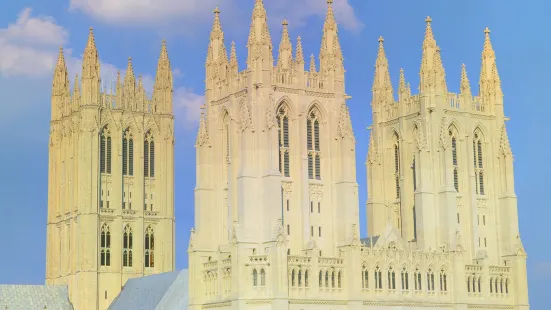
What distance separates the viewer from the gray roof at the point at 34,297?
12312 cm

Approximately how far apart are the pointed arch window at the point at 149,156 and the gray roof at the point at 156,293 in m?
13.3

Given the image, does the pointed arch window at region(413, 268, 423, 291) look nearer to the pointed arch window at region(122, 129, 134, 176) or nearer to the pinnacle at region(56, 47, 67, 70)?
the pointed arch window at region(122, 129, 134, 176)

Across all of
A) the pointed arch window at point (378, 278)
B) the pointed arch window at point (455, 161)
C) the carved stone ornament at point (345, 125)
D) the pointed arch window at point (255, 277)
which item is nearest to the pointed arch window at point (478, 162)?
the pointed arch window at point (455, 161)

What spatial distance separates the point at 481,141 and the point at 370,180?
11427 mm

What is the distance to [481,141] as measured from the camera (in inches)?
4313

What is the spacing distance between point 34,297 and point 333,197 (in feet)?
137

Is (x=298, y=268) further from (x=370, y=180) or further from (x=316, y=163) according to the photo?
(x=370, y=180)

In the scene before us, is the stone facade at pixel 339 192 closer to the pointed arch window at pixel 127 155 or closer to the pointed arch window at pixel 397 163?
the pointed arch window at pixel 397 163

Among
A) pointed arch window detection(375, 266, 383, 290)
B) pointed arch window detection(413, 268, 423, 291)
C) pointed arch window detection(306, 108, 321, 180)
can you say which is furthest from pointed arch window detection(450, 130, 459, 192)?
pointed arch window detection(306, 108, 321, 180)

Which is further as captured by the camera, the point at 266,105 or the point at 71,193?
the point at 71,193

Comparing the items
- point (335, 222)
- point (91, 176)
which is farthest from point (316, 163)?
point (91, 176)

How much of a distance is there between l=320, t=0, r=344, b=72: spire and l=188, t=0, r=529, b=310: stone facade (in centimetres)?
12

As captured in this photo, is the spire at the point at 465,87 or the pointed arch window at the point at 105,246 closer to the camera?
the spire at the point at 465,87

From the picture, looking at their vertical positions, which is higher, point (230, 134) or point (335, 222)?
point (230, 134)
